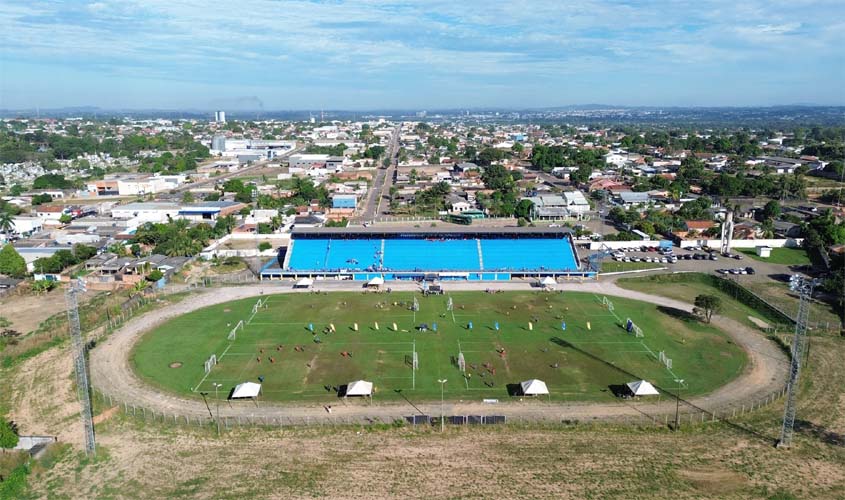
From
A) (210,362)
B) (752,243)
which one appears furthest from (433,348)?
(752,243)

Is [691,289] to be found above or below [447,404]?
above

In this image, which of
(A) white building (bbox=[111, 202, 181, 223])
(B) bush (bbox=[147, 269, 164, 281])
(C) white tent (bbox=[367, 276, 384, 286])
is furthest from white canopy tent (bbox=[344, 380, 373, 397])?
(A) white building (bbox=[111, 202, 181, 223])

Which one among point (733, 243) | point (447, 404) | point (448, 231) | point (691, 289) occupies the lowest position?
point (447, 404)

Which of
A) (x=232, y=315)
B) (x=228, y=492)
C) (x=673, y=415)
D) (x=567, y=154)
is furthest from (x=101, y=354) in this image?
(x=567, y=154)

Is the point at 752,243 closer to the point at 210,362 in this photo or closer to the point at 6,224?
the point at 210,362

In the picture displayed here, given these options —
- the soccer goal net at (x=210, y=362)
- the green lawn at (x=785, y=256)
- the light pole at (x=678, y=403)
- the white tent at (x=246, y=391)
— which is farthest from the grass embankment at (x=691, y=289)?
the soccer goal net at (x=210, y=362)

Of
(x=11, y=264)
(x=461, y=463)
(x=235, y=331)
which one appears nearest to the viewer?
(x=461, y=463)
